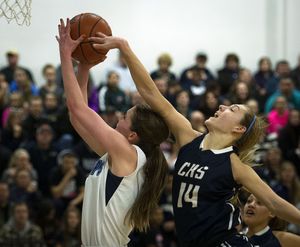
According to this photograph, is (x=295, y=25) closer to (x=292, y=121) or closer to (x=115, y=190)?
(x=292, y=121)

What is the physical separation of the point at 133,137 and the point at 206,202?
25.3 inches

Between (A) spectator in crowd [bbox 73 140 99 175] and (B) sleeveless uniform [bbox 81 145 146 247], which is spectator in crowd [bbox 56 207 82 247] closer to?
(A) spectator in crowd [bbox 73 140 99 175]

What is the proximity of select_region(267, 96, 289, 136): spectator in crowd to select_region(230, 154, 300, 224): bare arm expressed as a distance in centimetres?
735

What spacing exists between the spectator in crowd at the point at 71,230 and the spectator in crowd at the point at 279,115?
3896 millimetres

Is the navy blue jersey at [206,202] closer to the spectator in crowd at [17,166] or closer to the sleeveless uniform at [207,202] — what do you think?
the sleeveless uniform at [207,202]

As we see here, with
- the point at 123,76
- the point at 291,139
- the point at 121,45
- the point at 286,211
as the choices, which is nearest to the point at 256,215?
the point at 286,211

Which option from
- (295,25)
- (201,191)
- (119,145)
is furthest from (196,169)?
(295,25)

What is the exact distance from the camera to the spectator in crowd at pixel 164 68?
1361 cm

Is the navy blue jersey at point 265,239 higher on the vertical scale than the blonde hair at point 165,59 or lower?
higher

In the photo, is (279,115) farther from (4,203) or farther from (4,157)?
(4,203)

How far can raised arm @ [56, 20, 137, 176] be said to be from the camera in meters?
4.63

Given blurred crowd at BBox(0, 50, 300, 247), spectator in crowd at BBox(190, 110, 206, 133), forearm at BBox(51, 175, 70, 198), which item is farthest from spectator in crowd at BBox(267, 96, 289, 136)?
forearm at BBox(51, 175, 70, 198)

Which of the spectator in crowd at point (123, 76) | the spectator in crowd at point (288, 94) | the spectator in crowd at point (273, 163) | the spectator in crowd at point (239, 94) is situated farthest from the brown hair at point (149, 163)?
the spectator in crowd at point (123, 76)

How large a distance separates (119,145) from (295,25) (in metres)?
12.1
